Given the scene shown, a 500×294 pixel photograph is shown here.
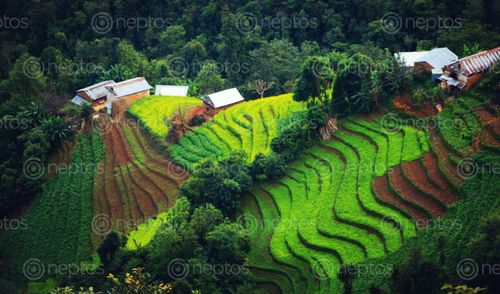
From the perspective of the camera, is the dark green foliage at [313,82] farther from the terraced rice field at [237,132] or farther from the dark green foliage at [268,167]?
the dark green foliage at [268,167]

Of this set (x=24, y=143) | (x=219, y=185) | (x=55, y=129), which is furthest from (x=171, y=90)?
(x=219, y=185)

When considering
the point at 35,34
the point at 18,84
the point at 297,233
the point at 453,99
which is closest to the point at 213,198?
the point at 297,233

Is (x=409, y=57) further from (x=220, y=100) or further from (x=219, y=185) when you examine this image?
(x=219, y=185)

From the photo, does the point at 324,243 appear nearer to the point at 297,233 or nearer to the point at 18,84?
the point at 297,233

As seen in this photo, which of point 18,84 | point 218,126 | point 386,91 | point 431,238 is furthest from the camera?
point 18,84

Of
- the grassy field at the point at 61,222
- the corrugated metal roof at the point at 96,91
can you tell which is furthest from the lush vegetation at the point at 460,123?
the corrugated metal roof at the point at 96,91

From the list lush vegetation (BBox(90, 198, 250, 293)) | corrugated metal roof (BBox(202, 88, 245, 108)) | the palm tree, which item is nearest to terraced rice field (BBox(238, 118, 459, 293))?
lush vegetation (BBox(90, 198, 250, 293))
